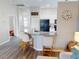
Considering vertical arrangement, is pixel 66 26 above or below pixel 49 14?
below

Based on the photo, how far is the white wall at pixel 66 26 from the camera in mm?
5934

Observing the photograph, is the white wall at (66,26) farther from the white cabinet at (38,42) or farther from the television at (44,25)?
the television at (44,25)

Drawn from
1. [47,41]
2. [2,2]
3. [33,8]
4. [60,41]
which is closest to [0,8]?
[2,2]

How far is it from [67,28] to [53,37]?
31.1 inches

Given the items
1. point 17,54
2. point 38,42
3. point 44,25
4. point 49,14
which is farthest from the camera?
point 49,14

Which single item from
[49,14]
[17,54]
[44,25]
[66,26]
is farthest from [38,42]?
[49,14]

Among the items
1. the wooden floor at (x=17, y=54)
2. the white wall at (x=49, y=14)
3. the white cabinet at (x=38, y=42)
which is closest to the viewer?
the wooden floor at (x=17, y=54)

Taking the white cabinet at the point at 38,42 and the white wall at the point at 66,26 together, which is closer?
the white wall at the point at 66,26

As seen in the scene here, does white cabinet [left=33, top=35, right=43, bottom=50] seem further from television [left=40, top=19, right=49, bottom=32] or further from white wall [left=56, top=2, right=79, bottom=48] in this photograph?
television [left=40, top=19, right=49, bottom=32]

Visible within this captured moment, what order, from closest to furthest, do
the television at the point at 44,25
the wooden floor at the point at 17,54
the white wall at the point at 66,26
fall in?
the wooden floor at the point at 17,54 → the white wall at the point at 66,26 → the television at the point at 44,25

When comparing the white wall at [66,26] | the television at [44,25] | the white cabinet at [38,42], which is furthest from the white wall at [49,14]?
the white wall at [66,26]

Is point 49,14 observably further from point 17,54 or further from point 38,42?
point 17,54

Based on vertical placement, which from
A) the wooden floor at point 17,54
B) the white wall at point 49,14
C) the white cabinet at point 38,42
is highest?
the white wall at point 49,14

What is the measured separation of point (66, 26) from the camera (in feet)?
19.9
